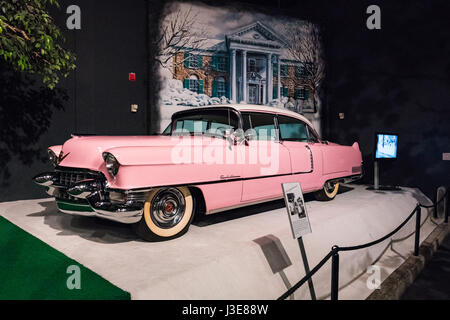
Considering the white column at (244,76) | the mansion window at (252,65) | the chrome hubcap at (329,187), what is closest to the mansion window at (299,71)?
the mansion window at (252,65)

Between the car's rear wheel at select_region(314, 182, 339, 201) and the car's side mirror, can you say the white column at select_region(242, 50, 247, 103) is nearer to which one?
the car's rear wheel at select_region(314, 182, 339, 201)

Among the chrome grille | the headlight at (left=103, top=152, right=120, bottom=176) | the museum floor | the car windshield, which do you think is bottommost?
the museum floor

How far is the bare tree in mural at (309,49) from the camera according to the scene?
26.3 feet

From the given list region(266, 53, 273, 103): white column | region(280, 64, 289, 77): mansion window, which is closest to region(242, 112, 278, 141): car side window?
region(266, 53, 273, 103): white column

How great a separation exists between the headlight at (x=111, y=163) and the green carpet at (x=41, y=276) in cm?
83

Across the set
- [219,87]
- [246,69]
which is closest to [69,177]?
[219,87]

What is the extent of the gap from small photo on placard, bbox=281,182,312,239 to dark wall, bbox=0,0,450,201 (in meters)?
4.56

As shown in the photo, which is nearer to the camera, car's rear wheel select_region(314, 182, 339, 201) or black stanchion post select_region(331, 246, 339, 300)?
black stanchion post select_region(331, 246, 339, 300)


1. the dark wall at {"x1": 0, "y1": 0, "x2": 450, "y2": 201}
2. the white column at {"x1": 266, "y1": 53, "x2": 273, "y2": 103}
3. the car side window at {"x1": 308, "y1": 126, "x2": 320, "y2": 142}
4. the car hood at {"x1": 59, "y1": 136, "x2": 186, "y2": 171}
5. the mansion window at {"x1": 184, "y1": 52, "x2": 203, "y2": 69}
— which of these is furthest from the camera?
the white column at {"x1": 266, "y1": 53, "x2": 273, "y2": 103}

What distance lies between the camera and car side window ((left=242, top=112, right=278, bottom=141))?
12.6 ft

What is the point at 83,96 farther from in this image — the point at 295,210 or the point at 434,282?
the point at 434,282

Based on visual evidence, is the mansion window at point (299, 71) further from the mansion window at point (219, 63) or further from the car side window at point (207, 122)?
the car side window at point (207, 122)

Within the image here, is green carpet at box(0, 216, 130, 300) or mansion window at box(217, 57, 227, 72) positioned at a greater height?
mansion window at box(217, 57, 227, 72)

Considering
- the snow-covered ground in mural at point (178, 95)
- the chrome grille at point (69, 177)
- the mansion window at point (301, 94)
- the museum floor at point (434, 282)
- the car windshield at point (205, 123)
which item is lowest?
the museum floor at point (434, 282)
